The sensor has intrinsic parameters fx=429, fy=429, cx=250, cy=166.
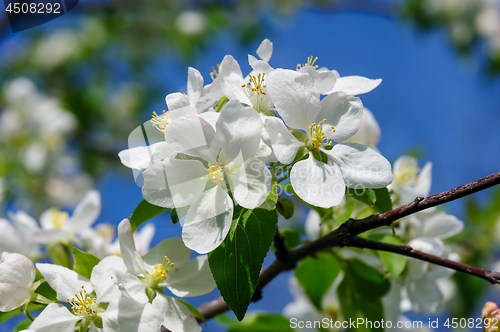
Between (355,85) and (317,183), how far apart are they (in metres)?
0.24

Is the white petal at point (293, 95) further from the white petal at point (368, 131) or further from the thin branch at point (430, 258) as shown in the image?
the white petal at point (368, 131)

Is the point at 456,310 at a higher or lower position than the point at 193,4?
lower

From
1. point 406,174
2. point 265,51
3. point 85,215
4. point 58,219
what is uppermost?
point 265,51

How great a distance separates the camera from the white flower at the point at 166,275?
30.4 inches

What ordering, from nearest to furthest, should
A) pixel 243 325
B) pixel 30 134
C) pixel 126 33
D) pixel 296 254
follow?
pixel 296 254
pixel 243 325
pixel 30 134
pixel 126 33

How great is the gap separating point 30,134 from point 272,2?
263cm

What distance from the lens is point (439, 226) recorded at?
1100 millimetres

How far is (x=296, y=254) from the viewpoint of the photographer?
91 centimetres

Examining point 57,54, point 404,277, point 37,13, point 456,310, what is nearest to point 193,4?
point 57,54

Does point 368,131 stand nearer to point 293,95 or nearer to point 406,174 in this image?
point 406,174

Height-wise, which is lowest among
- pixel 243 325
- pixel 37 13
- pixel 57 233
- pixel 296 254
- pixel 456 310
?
pixel 456 310

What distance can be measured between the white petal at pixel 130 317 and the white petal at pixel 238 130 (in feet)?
1.02

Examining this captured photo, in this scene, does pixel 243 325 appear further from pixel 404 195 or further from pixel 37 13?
pixel 37 13

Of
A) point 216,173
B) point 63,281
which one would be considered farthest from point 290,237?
point 63,281
